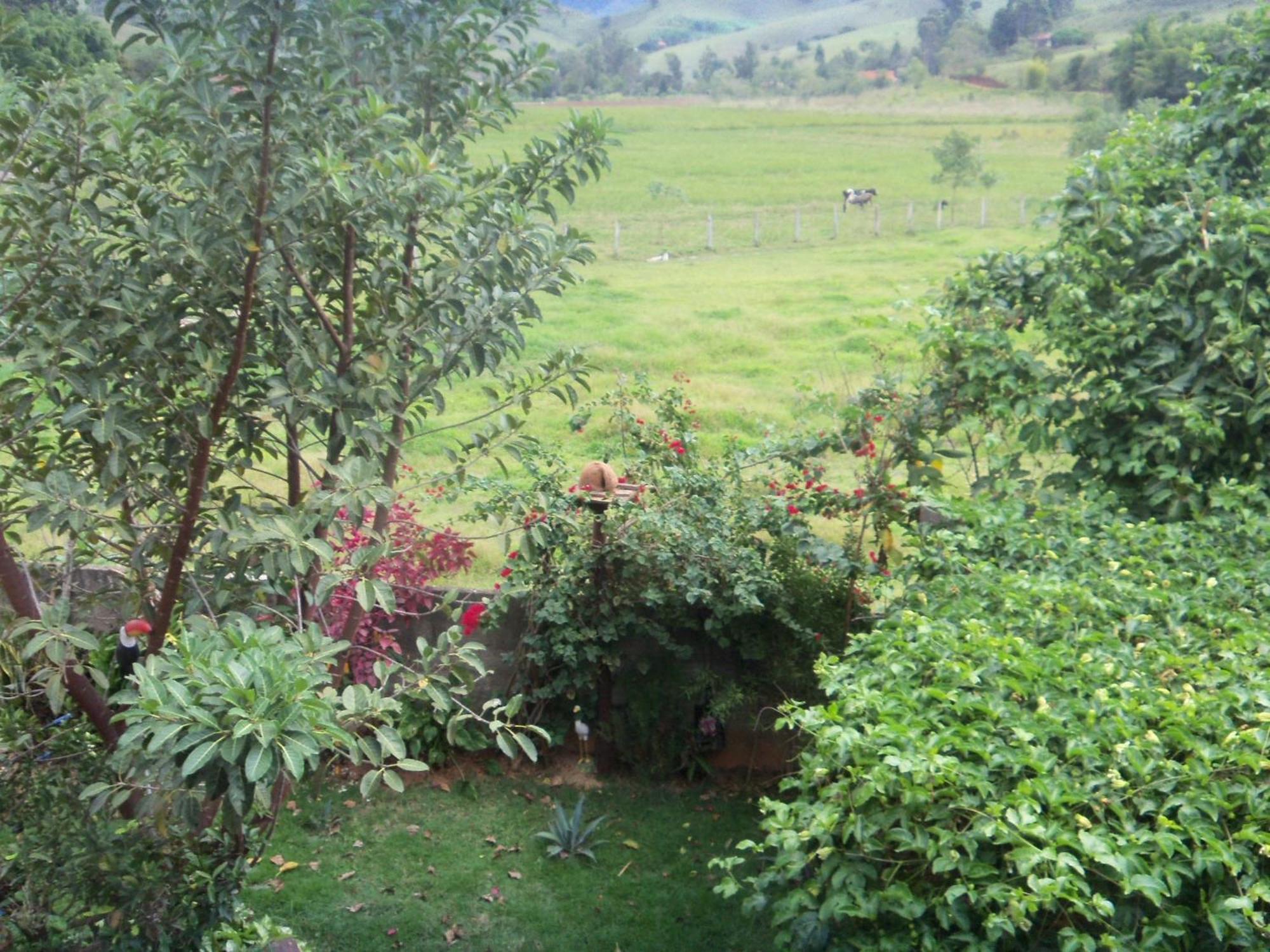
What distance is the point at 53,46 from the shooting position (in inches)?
152

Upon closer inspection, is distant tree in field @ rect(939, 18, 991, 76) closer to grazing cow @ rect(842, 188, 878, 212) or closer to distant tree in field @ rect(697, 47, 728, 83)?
distant tree in field @ rect(697, 47, 728, 83)

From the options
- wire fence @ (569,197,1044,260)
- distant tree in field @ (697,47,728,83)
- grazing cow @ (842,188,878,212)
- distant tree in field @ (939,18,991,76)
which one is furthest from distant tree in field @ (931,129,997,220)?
distant tree in field @ (697,47,728,83)

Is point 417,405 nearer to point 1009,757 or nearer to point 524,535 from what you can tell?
point 524,535

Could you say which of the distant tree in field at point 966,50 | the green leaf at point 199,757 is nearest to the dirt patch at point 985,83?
the distant tree in field at point 966,50

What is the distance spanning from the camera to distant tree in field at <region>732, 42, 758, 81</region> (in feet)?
66.4

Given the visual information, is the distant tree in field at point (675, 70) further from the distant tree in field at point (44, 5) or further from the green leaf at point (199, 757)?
the green leaf at point (199, 757)

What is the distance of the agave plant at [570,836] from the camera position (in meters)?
4.52

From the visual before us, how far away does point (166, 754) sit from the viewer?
78.5 inches

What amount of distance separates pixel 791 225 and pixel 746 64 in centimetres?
802

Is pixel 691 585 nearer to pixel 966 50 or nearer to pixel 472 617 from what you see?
pixel 472 617

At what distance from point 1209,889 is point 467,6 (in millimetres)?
2582

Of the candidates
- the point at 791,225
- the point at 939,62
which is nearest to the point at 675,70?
the point at 939,62

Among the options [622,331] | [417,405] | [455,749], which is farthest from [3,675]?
[622,331]

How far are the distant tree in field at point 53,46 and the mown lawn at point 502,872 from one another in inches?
96.9
